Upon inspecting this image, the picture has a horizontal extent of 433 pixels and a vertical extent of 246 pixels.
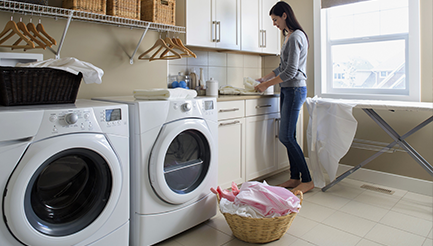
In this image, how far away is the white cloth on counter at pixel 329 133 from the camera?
2523 mm

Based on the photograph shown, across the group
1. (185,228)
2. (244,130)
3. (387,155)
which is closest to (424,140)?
(387,155)

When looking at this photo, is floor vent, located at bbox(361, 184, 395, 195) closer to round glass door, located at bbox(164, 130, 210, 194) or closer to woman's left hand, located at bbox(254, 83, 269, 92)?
woman's left hand, located at bbox(254, 83, 269, 92)

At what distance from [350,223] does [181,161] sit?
124 cm

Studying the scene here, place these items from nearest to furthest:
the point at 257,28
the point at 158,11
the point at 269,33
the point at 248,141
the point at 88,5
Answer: the point at 88,5, the point at 158,11, the point at 248,141, the point at 257,28, the point at 269,33

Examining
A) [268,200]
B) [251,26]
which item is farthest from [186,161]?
[251,26]

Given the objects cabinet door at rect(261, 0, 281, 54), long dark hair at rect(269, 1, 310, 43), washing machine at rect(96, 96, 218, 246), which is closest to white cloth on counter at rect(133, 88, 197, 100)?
washing machine at rect(96, 96, 218, 246)

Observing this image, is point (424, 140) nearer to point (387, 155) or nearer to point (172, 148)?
point (387, 155)

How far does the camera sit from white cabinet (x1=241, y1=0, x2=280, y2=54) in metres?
3.05

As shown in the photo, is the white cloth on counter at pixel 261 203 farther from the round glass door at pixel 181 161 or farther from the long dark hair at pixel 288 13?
the long dark hair at pixel 288 13

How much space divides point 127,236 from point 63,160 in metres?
0.56

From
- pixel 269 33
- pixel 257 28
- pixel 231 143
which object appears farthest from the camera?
pixel 269 33

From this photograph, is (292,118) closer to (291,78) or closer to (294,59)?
(291,78)

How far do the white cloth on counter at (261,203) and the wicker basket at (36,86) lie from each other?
1.13 meters

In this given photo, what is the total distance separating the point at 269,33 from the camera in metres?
3.33
